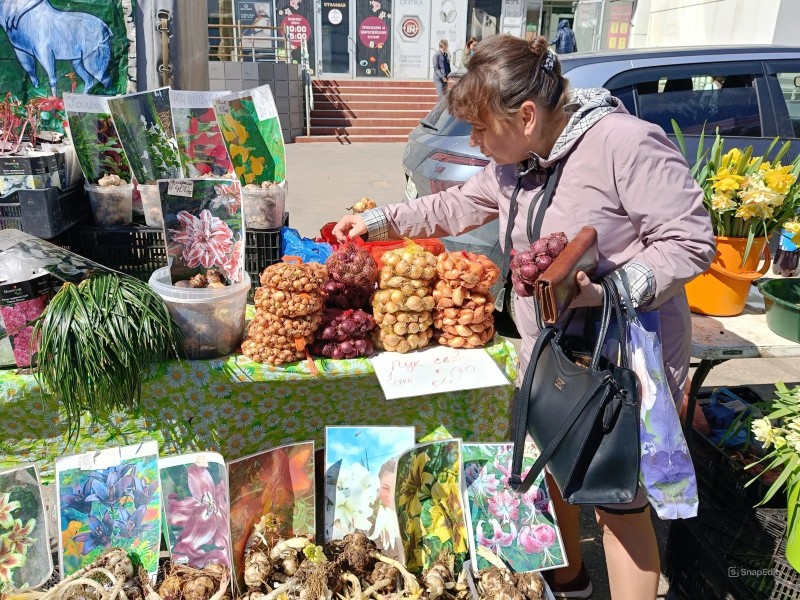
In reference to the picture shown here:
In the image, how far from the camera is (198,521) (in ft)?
5.87

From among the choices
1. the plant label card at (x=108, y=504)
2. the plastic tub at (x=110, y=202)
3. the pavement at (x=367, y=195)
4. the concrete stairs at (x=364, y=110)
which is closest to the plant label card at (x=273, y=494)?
the plant label card at (x=108, y=504)

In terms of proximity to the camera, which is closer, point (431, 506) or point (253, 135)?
point (431, 506)

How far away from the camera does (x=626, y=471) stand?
1482 mm

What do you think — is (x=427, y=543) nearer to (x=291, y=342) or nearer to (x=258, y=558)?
(x=258, y=558)

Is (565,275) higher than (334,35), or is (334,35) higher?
(334,35)

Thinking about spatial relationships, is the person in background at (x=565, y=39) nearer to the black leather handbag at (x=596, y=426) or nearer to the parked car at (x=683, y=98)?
the parked car at (x=683, y=98)

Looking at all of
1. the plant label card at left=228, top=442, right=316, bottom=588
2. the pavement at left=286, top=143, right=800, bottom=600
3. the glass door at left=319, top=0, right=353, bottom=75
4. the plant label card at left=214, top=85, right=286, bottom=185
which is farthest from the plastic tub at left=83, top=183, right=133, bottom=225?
the glass door at left=319, top=0, right=353, bottom=75

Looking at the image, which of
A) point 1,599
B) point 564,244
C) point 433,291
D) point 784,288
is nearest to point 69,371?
point 1,599

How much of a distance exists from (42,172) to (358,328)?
1291 mm

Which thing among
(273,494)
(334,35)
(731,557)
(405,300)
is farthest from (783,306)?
(334,35)

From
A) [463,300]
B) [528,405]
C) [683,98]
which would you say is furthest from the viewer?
[683,98]

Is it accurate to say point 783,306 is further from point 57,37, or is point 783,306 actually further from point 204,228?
point 57,37

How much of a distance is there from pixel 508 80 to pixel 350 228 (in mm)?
866

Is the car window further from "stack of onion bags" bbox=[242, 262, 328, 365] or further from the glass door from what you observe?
the glass door
